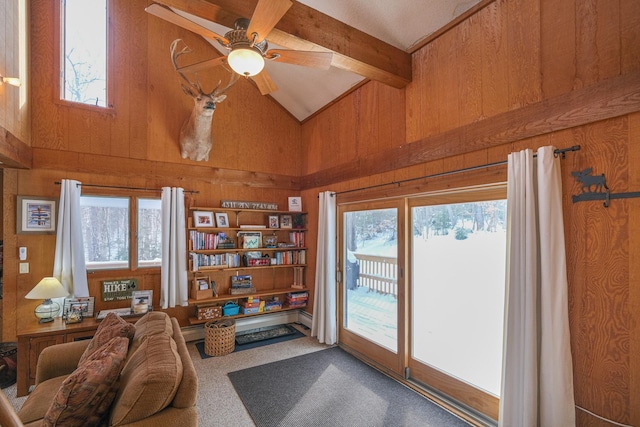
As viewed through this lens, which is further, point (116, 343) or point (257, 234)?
point (257, 234)

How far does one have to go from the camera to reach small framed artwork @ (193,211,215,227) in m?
4.26

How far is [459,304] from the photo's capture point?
2.83 meters

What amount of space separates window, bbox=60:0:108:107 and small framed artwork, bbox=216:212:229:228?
79.1 inches

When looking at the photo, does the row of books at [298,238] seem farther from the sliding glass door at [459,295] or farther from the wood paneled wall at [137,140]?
the sliding glass door at [459,295]

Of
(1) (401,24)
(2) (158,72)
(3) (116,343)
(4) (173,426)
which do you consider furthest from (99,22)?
(4) (173,426)

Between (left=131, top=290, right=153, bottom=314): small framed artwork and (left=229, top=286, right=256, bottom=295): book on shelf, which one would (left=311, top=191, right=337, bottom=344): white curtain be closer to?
(left=229, top=286, right=256, bottom=295): book on shelf

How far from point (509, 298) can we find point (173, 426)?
2.28 metres

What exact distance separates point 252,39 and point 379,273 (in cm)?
278

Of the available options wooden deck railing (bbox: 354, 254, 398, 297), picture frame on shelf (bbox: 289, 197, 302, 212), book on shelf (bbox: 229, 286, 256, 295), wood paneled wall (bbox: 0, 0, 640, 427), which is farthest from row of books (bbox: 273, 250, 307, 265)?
wooden deck railing (bbox: 354, 254, 398, 297)

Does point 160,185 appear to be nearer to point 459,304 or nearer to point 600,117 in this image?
point 459,304

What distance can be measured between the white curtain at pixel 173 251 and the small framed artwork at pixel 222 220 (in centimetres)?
49

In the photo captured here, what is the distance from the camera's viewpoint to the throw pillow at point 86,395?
1.46 metres

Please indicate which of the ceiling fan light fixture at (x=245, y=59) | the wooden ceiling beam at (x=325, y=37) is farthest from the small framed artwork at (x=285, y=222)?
the ceiling fan light fixture at (x=245, y=59)

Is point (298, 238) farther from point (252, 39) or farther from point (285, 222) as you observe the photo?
point (252, 39)
